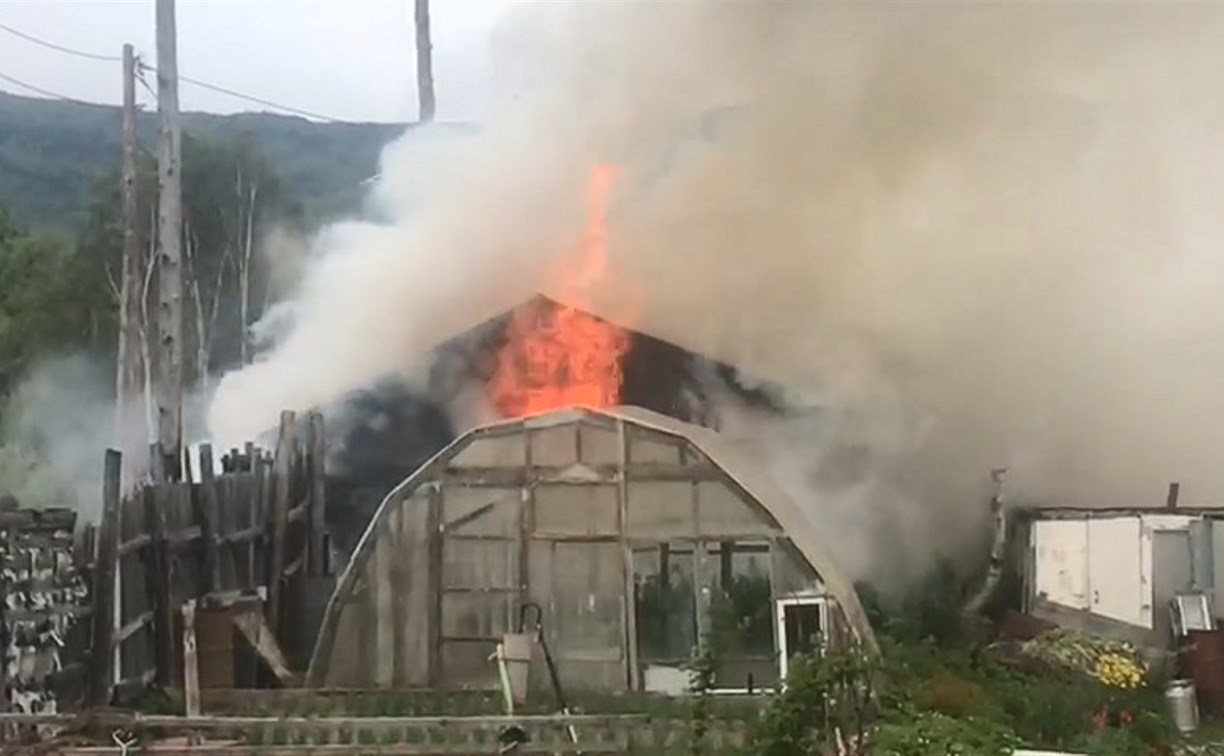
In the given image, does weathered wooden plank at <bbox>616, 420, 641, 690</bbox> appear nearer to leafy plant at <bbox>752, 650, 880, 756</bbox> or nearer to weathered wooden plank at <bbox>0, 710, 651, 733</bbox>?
weathered wooden plank at <bbox>0, 710, 651, 733</bbox>

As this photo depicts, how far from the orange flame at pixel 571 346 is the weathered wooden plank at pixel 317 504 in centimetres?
122

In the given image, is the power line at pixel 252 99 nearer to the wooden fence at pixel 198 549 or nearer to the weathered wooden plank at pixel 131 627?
the wooden fence at pixel 198 549

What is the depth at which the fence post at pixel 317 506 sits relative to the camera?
10672 millimetres

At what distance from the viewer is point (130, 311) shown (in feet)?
34.9

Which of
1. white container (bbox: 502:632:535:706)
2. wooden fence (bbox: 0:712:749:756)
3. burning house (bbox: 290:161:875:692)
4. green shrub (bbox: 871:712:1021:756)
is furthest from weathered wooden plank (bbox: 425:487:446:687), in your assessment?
green shrub (bbox: 871:712:1021:756)

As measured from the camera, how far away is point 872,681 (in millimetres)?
7887

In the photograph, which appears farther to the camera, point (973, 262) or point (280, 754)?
point (973, 262)

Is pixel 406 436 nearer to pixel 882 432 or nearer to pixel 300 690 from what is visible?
pixel 300 690

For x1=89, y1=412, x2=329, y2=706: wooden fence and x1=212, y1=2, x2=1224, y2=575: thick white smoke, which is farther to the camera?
x1=212, y1=2, x2=1224, y2=575: thick white smoke

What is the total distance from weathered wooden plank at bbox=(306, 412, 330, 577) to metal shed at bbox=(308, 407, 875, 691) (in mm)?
905

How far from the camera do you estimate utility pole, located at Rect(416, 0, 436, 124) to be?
429 inches

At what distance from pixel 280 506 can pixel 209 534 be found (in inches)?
22.6

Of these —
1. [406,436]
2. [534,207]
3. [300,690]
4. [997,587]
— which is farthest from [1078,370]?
[300,690]

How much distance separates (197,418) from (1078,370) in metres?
6.07
